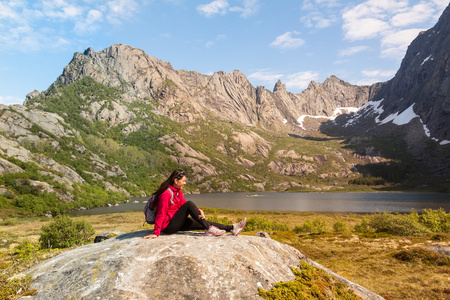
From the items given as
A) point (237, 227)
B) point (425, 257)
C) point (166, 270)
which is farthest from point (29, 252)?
point (425, 257)

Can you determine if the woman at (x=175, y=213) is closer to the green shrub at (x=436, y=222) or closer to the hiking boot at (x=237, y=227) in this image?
the hiking boot at (x=237, y=227)

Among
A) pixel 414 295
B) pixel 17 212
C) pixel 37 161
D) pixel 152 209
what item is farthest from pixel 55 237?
pixel 37 161

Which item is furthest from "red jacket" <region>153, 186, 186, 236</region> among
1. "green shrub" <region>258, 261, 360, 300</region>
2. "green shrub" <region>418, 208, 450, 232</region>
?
"green shrub" <region>418, 208, 450, 232</region>

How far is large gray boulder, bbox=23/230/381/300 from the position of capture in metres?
6.69

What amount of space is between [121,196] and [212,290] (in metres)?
184

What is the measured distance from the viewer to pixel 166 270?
23.8ft

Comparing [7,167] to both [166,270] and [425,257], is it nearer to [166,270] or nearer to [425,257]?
[166,270]

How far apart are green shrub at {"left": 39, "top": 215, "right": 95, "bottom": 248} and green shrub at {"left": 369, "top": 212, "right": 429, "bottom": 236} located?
5267 centimetres

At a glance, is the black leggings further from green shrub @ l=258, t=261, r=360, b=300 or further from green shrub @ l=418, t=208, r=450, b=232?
green shrub @ l=418, t=208, r=450, b=232

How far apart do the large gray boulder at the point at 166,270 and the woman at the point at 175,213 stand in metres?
0.49

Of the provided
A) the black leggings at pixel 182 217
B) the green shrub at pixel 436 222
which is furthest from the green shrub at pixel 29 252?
the green shrub at pixel 436 222

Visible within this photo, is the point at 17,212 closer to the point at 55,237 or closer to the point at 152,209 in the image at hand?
the point at 55,237

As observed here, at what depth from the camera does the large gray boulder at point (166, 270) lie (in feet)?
21.9

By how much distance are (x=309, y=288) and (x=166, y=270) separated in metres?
4.58
